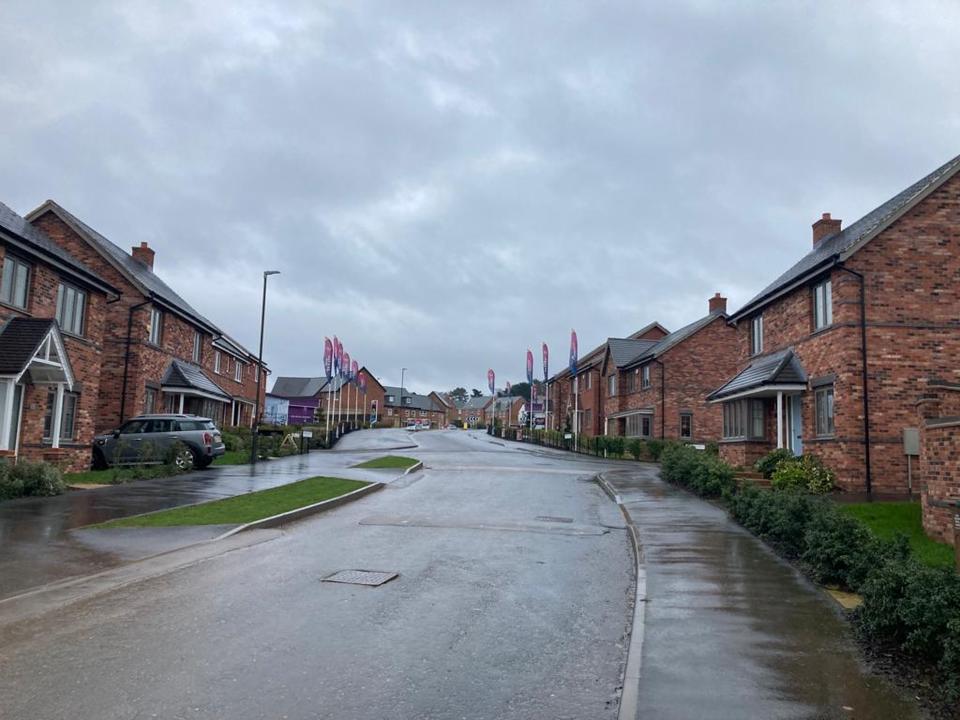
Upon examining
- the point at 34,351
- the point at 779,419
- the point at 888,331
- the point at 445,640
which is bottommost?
the point at 445,640

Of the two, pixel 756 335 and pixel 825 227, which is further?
pixel 825 227

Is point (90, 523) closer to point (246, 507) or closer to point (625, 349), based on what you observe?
point (246, 507)

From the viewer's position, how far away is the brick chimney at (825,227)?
89.0 feet

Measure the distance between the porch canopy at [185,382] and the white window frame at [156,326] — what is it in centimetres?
162

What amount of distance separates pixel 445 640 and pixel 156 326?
1106 inches

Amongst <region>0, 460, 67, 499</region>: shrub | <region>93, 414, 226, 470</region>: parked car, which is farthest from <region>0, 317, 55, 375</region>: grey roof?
<region>93, 414, 226, 470</region>: parked car

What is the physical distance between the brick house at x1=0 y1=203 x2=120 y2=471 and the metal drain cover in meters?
12.0

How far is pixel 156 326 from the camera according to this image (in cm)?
3138

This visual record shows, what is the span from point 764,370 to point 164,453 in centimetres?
1867

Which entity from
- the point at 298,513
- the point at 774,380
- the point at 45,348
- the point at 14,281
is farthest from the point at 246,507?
the point at 774,380

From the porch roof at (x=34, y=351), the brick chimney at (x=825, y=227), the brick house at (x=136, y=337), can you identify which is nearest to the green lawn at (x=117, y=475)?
the porch roof at (x=34, y=351)

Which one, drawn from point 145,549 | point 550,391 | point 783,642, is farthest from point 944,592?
point 550,391

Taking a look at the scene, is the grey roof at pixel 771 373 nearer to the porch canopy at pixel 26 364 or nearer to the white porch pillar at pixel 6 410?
the porch canopy at pixel 26 364

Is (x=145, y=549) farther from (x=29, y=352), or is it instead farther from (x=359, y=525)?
(x=29, y=352)
